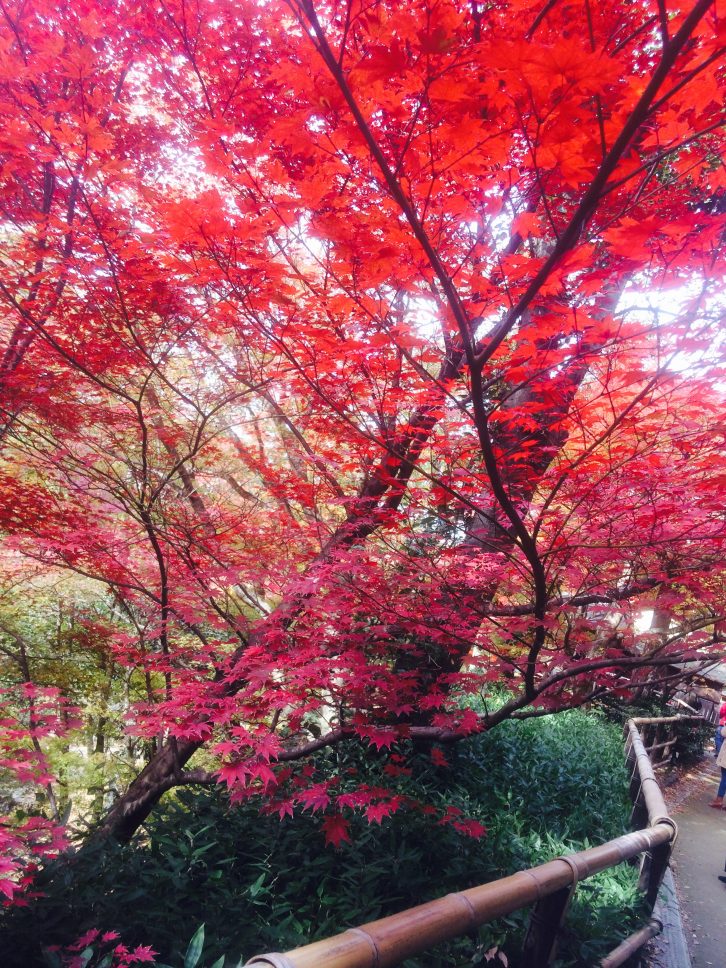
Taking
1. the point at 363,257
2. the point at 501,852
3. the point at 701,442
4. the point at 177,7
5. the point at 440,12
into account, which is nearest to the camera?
the point at 440,12

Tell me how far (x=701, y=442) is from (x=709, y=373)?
21.8 inches

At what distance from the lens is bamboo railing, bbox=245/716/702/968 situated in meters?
1.31

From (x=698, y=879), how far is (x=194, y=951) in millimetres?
5520

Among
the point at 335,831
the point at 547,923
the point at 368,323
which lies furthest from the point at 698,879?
the point at 368,323

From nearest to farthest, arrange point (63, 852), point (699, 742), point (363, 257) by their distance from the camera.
→ point (363, 257) → point (63, 852) → point (699, 742)

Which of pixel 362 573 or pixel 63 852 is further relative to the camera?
pixel 362 573

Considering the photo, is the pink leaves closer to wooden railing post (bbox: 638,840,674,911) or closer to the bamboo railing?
the bamboo railing

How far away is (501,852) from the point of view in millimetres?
4609

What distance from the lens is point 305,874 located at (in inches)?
151

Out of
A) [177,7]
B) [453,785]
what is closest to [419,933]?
[453,785]

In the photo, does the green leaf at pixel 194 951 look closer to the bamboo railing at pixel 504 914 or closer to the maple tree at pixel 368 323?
the maple tree at pixel 368 323

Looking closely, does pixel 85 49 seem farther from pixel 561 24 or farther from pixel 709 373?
pixel 709 373

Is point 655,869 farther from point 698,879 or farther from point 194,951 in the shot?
point 194,951

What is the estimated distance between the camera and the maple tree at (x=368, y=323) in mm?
2041
